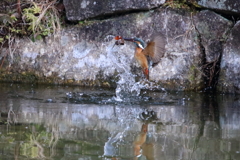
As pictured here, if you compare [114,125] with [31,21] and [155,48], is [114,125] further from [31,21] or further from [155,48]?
[31,21]

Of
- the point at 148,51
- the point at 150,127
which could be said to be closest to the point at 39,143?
the point at 150,127

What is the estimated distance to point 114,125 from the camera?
393 cm

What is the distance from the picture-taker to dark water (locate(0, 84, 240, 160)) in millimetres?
3047

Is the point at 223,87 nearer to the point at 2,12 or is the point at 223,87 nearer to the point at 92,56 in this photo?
the point at 92,56

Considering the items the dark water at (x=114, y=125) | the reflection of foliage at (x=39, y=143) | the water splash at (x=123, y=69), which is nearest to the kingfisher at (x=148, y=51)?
the water splash at (x=123, y=69)

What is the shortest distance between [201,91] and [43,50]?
2.62 meters

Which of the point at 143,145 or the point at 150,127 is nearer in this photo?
the point at 143,145

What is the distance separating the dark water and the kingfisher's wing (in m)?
0.59

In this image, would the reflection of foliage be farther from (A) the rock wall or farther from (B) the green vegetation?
(B) the green vegetation

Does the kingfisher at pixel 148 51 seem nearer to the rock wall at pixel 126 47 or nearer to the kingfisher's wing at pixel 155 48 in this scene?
the kingfisher's wing at pixel 155 48

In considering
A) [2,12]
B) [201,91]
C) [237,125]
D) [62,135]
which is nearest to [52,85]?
[2,12]

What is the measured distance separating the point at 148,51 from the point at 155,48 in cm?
11

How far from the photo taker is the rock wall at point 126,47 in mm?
6008

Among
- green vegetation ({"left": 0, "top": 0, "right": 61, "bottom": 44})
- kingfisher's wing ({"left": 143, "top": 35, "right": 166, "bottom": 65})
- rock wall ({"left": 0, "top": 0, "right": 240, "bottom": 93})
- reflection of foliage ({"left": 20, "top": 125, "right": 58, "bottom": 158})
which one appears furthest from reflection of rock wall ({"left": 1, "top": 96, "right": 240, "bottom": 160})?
green vegetation ({"left": 0, "top": 0, "right": 61, "bottom": 44})
